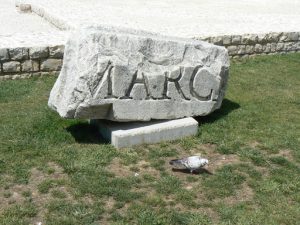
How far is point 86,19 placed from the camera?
11578mm

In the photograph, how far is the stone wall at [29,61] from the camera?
27.2 ft

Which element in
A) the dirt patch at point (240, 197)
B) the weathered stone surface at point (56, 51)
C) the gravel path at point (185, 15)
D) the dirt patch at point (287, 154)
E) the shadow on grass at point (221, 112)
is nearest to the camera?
the dirt patch at point (240, 197)

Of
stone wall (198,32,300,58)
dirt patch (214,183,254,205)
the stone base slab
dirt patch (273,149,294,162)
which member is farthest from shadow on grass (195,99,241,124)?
stone wall (198,32,300,58)

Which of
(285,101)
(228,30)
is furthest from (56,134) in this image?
(228,30)

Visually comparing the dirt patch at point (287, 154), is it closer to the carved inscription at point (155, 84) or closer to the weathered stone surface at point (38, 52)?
the carved inscription at point (155, 84)

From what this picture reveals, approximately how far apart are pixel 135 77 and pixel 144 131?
25.5 inches

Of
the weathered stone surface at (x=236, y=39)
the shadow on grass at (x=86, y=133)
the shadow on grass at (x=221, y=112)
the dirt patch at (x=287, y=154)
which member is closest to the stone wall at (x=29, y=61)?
the shadow on grass at (x=86, y=133)

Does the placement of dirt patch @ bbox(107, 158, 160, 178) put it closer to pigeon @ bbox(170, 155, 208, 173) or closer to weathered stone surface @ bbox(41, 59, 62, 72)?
pigeon @ bbox(170, 155, 208, 173)

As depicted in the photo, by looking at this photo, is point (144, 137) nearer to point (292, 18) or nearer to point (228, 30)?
point (228, 30)

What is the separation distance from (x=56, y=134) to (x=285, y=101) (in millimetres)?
3706

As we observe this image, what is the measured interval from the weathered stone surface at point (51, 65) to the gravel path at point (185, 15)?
83.2 inches

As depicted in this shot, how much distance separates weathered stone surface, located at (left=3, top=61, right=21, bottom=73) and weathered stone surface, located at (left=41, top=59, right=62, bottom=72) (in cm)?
43

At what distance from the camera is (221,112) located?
7.08m

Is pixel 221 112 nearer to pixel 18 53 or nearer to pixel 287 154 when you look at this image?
pixel 287 154
